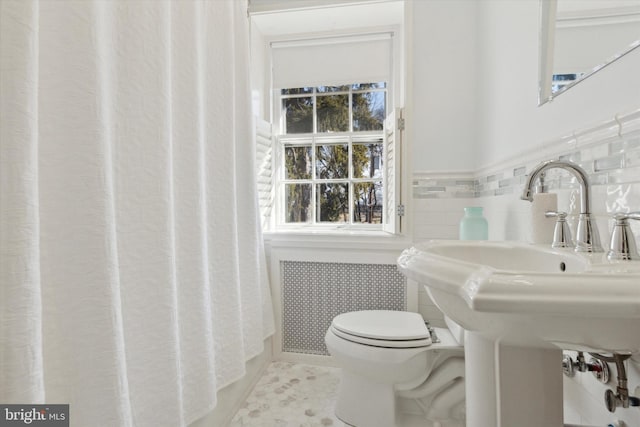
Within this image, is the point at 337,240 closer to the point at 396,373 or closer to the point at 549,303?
the point at 396,373

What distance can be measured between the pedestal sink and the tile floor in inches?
39.3

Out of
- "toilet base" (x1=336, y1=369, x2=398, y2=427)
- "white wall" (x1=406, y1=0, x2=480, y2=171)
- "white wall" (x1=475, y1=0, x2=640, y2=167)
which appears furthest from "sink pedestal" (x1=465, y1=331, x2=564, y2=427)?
"white wall" (x1=406, y1=0, x2=480, y2=171)

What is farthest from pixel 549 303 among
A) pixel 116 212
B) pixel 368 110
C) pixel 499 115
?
pixel 368 110

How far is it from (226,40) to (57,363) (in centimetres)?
132

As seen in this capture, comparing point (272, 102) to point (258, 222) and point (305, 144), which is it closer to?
point (305, 144)

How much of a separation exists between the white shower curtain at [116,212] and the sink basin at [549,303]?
68cm

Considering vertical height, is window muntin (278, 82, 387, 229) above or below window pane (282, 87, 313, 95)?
below

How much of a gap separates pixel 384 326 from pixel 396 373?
7.5 inches

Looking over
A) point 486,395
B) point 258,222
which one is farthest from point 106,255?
point 258,222

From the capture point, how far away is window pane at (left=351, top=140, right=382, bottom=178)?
222 centimetres

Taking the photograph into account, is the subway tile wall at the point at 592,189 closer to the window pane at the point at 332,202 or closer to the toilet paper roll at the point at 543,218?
the toilet paper roll at the point at 543,218

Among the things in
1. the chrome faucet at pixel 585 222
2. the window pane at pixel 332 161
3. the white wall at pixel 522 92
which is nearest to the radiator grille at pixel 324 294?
the window pane at pixel 332 161

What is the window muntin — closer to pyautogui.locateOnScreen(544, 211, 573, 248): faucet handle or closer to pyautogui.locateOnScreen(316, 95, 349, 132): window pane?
pyautogui.locateOnScreen(316, 95, 349, 132): window pane

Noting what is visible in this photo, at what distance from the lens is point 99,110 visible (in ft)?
2.42
